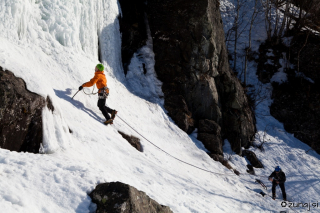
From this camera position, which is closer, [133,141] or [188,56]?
[133,141]

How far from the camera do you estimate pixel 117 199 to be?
379 cm

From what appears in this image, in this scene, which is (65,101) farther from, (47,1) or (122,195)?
(122,195)

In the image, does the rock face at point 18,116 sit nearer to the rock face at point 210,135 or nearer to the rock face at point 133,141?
the rock face at point 133,141

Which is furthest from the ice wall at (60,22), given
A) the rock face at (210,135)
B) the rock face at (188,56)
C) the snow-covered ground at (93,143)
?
the rock face at (210,135)

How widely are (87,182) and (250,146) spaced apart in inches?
459

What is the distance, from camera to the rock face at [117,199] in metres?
3.71

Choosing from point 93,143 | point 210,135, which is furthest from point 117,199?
point 210,135

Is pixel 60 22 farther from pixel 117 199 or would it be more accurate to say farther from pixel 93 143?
pixel 117 199

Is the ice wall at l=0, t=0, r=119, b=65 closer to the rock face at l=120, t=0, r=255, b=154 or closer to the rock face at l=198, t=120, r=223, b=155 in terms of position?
the rock face at l=120, t=0, r=255, b=154

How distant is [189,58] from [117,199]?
32.5 ft

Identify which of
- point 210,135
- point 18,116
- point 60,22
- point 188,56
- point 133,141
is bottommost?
point 210,135

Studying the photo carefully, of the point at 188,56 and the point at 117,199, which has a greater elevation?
the point at 188,56

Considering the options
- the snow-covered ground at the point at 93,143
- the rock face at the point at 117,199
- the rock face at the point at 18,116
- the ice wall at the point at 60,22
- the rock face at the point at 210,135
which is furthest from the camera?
the rock face at the point at 210,135

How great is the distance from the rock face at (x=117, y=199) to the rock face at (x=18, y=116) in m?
1.64
